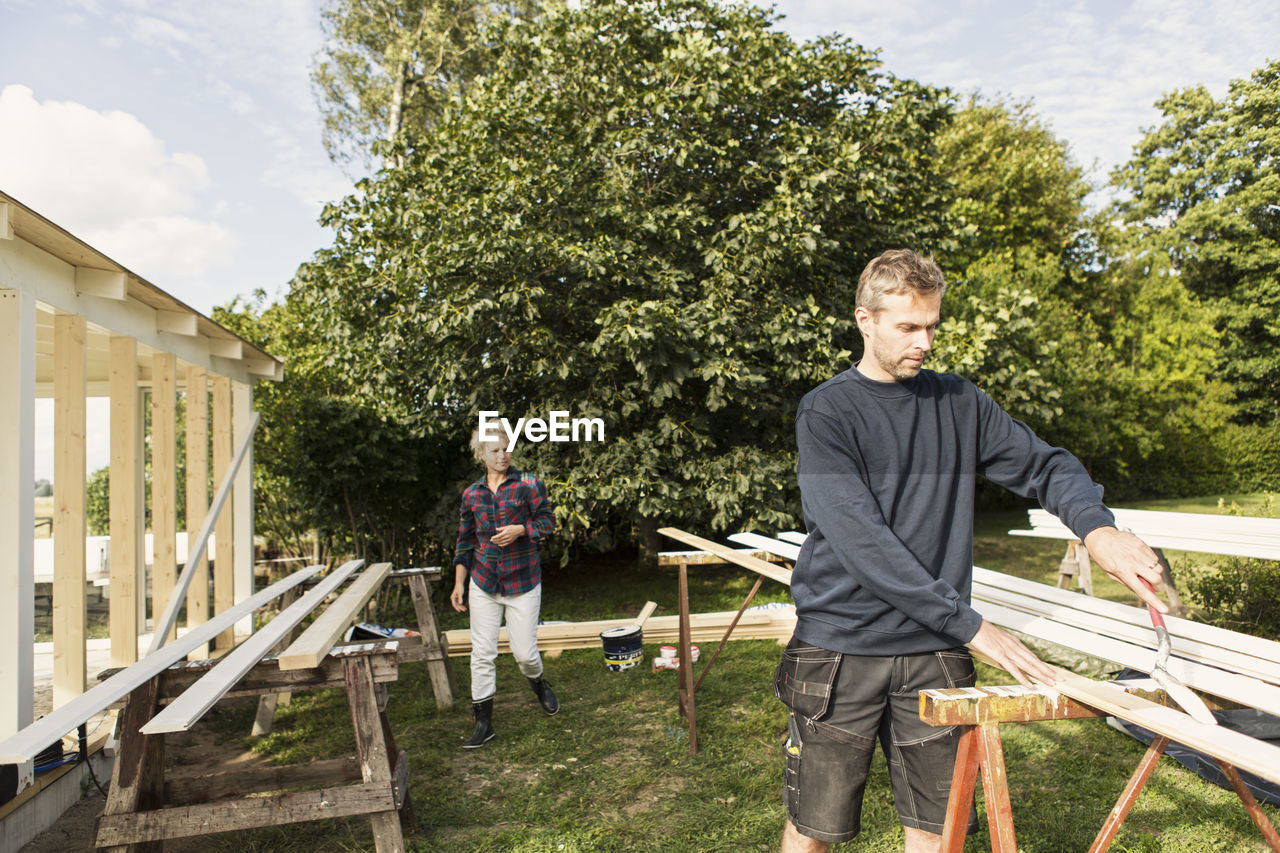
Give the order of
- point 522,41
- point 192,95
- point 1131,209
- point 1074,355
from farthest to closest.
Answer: point 1131,209 → point 192,95 → point 1074,355 → point 522,41

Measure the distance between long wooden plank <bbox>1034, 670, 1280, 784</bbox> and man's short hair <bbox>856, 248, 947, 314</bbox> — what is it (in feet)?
3.04

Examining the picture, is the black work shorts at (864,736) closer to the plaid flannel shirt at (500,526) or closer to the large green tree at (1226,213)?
the plaid flannel shirt at (500,526)

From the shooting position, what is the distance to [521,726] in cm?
498

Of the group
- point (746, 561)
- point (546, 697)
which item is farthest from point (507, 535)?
point (746, 561)

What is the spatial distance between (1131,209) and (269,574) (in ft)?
89.2

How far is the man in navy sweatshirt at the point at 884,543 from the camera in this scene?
192 cm

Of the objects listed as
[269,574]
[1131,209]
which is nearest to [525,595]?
[269,574]

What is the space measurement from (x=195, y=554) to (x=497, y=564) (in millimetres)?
2307

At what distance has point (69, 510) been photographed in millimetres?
4211

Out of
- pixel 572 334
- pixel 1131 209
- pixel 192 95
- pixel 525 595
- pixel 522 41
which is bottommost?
pixel 525 595

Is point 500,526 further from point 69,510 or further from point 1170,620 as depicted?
point 1170,620

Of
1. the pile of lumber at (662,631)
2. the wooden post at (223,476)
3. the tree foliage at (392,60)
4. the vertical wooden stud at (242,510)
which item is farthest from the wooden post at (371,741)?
the tree foliage at (392,60)

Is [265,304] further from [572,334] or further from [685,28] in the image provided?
[685,28]

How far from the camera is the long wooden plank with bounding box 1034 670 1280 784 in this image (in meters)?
1.26
